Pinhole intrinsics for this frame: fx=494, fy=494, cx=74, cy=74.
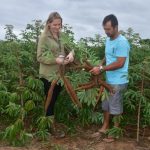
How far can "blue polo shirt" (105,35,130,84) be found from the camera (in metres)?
5.59

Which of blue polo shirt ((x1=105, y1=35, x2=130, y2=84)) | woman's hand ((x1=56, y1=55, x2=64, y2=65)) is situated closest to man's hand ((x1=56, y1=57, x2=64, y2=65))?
woman's hand ((x1=56, y1=55, x2=64, y2=65))

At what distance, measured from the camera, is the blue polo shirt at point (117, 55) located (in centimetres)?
559

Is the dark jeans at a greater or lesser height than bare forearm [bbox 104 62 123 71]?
lesser


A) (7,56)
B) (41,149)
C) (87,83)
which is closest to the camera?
(87,83)

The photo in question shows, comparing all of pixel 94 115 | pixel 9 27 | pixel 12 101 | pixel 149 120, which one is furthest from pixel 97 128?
pixel 9 27

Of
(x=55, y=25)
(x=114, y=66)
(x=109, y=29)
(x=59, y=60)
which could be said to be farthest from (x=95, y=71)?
(x=55, y=25)

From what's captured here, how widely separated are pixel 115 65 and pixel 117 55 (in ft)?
0.44

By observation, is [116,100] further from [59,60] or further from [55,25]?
[55,25]

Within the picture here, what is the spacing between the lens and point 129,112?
6531 millimetres

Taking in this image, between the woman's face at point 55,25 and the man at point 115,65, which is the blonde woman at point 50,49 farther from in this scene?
the man at point 115,65

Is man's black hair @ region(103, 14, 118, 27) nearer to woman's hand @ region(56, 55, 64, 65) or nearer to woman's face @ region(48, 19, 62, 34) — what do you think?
woman's face @ region(48, 19, 62, 34)

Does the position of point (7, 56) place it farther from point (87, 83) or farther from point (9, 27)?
point (87, 83)

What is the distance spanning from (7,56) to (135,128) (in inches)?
75.4

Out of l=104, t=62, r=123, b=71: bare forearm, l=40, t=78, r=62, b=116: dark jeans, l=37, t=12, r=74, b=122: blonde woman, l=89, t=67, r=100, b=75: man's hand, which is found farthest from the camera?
l=40, t=78, r=62, b=116: dark jeans
